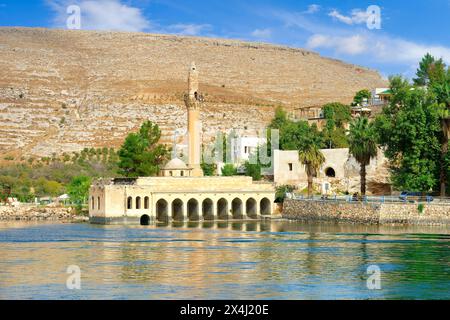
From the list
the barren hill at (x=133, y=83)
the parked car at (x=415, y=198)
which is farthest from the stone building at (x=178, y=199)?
the barren hill at (x=133, y=83)

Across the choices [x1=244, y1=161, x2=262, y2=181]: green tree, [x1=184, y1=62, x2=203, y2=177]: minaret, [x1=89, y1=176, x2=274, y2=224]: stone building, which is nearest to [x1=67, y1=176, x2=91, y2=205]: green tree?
[x1=89, y1=176, x2=274, y2=224]: stone building

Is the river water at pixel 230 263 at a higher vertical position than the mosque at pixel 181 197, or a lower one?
lower

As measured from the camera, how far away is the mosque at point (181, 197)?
229 feet

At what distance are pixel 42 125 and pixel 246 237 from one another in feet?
271

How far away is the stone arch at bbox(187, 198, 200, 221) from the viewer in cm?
7369

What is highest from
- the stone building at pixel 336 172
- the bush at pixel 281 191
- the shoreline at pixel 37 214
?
the stone building at pixel 336 172

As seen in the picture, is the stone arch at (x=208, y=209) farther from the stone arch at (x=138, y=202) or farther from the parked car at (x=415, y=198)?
the parked car at (x=415, y=198)

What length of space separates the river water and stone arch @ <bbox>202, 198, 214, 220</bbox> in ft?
51.1

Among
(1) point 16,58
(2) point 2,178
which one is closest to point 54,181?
(2) point 2,178

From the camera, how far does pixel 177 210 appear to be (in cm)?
7438

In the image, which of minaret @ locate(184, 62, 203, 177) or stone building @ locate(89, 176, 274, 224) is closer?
stone building @ locate(89, 176, 274, 224)

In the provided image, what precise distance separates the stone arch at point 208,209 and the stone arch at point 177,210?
192cm

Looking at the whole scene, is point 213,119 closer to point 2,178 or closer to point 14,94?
point 14,94

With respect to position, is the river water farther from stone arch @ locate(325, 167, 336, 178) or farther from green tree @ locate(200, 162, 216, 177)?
green tree @ locate(200, 162, 216, 177)
